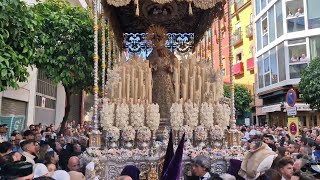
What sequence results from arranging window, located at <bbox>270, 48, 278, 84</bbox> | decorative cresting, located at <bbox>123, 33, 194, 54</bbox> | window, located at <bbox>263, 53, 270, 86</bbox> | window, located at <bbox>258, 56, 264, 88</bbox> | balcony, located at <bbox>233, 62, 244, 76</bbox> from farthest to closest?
1. balcony, located at <bbox>233, 62, 244, 76</bbox>
2. window, located at <bbox>258, 56, 264, 88</bbox>
3. window, located at <bbox>263, 53, 270, 86</bbox>
4. window, located at <bbox>270, 48, 278, 84</bbox>
5. decorative cresting, located at <bbox>123, 33, 194, 54</bbox>

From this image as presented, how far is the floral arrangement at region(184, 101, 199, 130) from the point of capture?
6.40 metres

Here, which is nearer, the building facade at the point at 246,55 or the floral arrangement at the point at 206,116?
the floral arrangement at the point at 206,116

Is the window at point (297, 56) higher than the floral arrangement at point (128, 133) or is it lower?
higher

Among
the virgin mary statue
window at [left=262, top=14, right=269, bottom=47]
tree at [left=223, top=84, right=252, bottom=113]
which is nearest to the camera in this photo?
the virgin mary statue

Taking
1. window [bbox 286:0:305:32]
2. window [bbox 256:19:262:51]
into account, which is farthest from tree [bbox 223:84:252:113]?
window [bbox 286:0:305:32]

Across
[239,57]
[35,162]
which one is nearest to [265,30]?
[239,57]

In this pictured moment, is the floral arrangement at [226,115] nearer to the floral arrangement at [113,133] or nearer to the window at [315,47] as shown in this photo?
the floral arrangement at [113,133]

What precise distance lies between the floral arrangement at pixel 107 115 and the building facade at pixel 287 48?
54.6 feet

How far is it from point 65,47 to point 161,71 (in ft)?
11.1

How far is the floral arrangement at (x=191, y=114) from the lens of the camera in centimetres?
640

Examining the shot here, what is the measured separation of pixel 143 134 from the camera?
6.28 meters

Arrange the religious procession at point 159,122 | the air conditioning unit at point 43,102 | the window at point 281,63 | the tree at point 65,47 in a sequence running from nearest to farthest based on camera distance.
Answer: the religious procession at point 159,122, the tree at point 65,47, the air conditioning unit at point 43,102, the window at point 281,63

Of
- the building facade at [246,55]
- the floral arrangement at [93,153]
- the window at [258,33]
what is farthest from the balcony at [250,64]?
the floral arrangement at [93,153]

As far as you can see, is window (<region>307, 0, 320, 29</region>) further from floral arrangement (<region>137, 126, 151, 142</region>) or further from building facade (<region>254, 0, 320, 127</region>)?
floral arrangement (<region>137, 126, 151, 142</region>)
